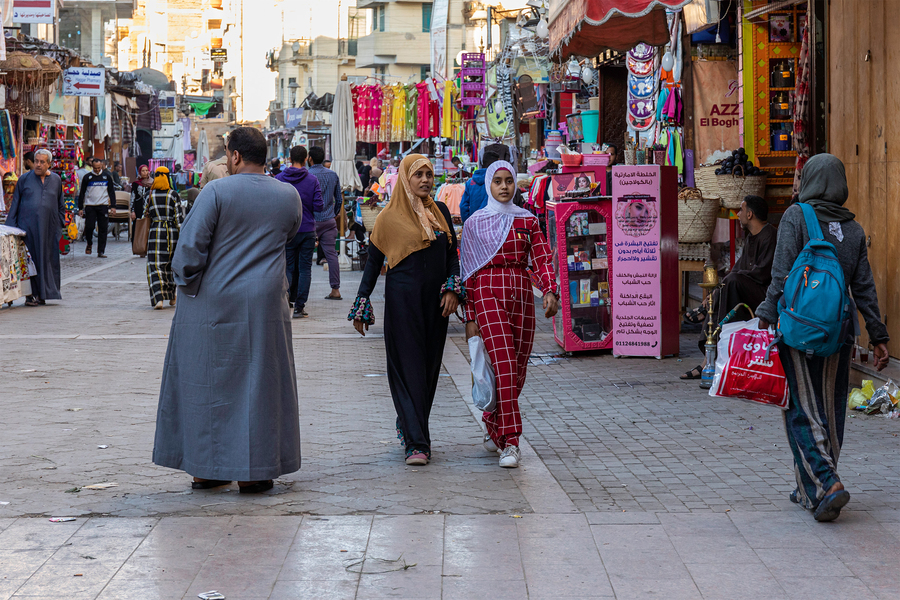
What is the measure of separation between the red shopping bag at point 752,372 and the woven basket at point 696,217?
5.22 metres

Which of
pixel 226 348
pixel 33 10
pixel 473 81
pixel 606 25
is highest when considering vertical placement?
pixel 33 10

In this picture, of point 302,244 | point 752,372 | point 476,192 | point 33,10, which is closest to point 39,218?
point 302,244

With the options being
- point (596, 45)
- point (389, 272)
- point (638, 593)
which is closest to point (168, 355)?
point (389, 272)

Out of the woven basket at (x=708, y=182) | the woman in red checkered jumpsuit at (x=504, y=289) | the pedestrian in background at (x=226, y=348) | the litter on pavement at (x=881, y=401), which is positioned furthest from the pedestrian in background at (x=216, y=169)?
the litter on pavement at (x=881, y=401)

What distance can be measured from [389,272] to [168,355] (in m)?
1.39

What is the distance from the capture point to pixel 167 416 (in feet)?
17.1

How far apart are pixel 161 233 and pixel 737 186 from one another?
22.5 ft

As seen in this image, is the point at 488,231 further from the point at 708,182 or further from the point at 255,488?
the point at 708,182

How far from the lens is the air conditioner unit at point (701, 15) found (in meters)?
10.6

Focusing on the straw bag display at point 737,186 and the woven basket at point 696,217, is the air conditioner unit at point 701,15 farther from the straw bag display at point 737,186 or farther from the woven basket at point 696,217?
the woven basket at point 696,217

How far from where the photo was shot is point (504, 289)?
5.99 meters

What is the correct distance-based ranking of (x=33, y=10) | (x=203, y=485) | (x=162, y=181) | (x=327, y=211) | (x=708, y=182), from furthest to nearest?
1. (x=33, y=10)
2. (x=327, y=211)
3. (x=162, y=181)
4. (x=708, y=182)
5. (x=203, y=485)

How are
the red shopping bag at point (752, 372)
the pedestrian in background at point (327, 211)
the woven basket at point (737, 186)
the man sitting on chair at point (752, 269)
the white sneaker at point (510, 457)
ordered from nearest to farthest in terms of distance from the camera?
the red shopping bag at point (752, 372), the white sneaker at point (510, 457), the man sitting on chair at point (752, 269), the woven basket at point (737, 186), the pedestrian in background at point (327, 211)

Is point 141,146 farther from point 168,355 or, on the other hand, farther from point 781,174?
point 168,355
